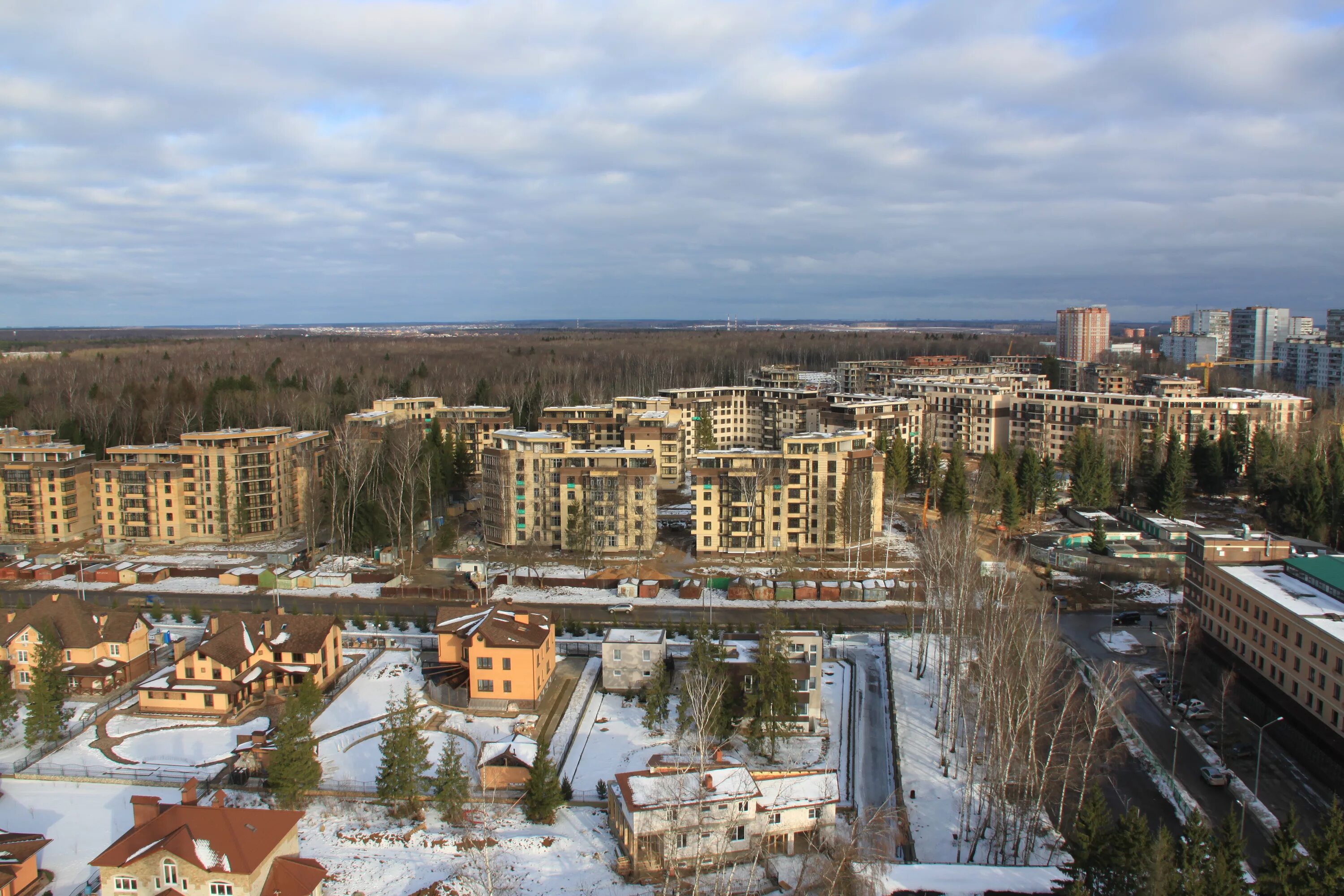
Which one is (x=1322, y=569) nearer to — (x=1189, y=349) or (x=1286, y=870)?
(x=1286, y=870)

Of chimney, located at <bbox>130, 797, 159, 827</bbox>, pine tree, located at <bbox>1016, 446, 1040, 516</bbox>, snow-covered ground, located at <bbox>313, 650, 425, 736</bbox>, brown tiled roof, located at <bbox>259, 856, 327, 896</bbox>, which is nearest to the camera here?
brown tiled roof, located at <bbox>259, 856, 327, 896</bbox>

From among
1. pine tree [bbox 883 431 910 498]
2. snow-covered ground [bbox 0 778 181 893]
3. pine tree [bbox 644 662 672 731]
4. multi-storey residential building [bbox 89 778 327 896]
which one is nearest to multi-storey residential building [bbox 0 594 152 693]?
snow-covered ground [bbox 0 778 181 893]

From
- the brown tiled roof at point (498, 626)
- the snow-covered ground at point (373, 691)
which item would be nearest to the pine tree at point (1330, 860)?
the brown tiled roof at point (498, 626)

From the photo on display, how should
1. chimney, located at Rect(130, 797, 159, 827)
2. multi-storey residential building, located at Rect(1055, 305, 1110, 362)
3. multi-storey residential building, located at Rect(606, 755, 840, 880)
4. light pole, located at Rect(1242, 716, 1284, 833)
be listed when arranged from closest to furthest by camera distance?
chimney, located at Rect(130, 797, 159, 827) < multi-storey residential building, located at Rect(606, 755, 840, 880) < light pole, located at Rect(1242, 716, 1284, 833) < multi-storey residential building, located at Rect(1055, 305, 1110, 362)

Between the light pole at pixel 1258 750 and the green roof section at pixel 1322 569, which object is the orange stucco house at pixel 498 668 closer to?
the light pole at pixel 1258 750

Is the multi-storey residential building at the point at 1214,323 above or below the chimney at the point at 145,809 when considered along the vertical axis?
above

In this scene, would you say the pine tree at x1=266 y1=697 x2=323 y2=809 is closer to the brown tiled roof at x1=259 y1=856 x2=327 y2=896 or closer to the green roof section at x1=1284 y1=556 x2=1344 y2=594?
the brown tiled roof at x1=259 y1=856 x2=327 y2=896

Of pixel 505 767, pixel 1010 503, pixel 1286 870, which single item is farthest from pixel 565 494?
pixel 1286 870

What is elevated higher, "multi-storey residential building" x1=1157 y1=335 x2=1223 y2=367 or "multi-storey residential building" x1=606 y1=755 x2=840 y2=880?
"multi-storey residential building" x1=1157 y1=335 x2=1223 y2=367
